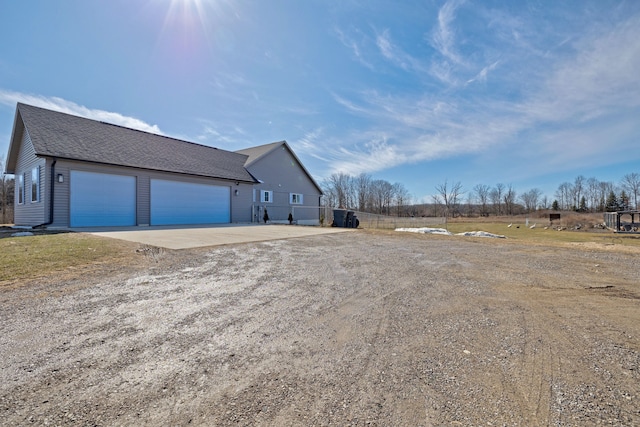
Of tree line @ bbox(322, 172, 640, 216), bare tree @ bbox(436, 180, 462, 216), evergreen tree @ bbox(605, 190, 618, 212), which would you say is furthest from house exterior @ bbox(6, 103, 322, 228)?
evergreen tree @ bbox(605, 190, 618, 212)

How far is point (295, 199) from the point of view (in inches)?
911

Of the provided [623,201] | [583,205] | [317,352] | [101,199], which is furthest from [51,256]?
[583,205]

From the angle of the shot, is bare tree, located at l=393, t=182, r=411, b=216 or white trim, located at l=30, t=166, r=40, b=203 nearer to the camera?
white trim, located at l=30, t=166, r=40, b=203

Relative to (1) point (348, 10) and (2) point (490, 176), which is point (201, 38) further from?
(2) point (490, 176)

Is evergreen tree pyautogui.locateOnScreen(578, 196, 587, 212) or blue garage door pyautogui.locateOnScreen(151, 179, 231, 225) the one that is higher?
evergreen tree pyautogui.locateOnScreen(578, 196, 587, 212)

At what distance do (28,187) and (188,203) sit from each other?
6.65m

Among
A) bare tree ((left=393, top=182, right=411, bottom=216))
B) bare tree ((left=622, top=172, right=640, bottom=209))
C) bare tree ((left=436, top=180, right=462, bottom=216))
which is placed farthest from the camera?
bare tree ((left=393, top=182, right=411, bottom=216))

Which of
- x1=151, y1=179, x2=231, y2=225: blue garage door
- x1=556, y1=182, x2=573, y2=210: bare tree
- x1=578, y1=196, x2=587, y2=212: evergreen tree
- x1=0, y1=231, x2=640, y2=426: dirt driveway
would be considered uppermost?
x1=556, y1=182, x2=573, y2=210: bare tree

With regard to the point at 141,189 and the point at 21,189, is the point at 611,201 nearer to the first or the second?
the point at 141,189

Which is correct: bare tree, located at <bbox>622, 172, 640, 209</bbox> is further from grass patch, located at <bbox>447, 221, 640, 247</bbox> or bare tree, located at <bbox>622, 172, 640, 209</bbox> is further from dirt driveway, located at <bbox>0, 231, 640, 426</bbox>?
dirt driveway, located at <bbox>0, 231, 640, 426</bbox>

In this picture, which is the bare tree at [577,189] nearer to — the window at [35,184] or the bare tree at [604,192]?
the bare tree at [604,192]

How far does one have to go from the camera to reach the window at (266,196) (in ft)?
66.4

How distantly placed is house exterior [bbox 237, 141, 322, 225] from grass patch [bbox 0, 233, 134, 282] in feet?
42.2

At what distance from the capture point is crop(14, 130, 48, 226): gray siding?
11055mm
